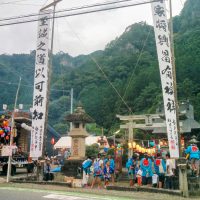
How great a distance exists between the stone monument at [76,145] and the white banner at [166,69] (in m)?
9.77

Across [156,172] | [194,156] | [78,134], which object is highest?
[78,134]

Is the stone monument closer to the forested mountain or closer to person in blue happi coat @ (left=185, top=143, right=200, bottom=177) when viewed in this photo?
person in blue happi coat @ (left=185, top=143, right=200, bottom=177)

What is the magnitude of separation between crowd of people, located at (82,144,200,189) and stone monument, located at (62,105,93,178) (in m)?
4.42

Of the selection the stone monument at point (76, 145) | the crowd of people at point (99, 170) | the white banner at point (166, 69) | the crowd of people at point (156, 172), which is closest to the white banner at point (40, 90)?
the crowd of people at point (99, 170)

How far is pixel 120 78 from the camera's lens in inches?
3332

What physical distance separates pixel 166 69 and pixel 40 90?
300 inches

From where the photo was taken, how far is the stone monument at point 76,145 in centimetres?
2223

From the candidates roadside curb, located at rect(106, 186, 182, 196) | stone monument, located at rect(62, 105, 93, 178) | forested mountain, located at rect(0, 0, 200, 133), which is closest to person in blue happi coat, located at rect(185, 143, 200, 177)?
roadside curb, located at rect(106, 186, 182, 196)

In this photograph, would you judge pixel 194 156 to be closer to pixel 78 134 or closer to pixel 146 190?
pixel 146 190

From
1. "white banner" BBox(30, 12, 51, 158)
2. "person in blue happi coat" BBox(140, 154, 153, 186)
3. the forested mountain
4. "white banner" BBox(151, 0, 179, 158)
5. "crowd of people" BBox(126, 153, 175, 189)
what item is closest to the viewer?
"white banner" BBox(151, 0, 179, 158)

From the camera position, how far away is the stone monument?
22234 millimetres

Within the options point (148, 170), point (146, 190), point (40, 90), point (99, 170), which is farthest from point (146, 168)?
point (40, 90)

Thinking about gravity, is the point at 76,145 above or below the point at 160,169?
above

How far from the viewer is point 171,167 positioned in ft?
49.6
